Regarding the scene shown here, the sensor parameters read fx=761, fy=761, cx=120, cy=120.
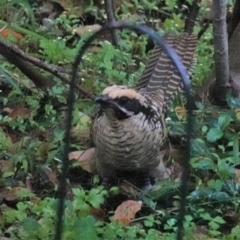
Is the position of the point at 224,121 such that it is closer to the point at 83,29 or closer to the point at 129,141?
the point at 129,141

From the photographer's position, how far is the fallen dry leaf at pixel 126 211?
3180mm

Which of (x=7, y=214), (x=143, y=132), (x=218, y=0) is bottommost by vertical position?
(x=7, y=214)

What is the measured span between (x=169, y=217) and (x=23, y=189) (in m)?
0.65

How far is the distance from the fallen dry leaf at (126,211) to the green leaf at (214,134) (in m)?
0.58

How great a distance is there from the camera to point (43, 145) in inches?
143

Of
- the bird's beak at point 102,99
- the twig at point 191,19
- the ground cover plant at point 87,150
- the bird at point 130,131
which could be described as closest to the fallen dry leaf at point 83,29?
the ground cover plant at point 87,150

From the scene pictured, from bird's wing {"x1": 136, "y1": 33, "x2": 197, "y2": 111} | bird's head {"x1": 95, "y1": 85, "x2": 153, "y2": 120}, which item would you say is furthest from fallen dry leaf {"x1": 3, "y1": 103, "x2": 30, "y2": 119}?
bird's head {"x1": 95, "y1": 85, "x2": 153, "y2": 120}

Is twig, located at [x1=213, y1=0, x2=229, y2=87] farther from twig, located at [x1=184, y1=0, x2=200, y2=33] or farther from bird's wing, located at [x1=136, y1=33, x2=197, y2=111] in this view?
twig, located at [x1=184, y1=0, x2=200, y2=33]

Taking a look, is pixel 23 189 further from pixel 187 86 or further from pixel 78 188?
pixel 187 86

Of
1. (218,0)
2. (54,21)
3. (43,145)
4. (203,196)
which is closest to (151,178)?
(203,196)

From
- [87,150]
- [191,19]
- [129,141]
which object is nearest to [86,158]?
[87,150]

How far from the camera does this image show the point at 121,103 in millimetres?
3127

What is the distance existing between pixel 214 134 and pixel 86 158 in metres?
0.64

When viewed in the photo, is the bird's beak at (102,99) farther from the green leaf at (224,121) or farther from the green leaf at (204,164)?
the green leaf at (224,121)
